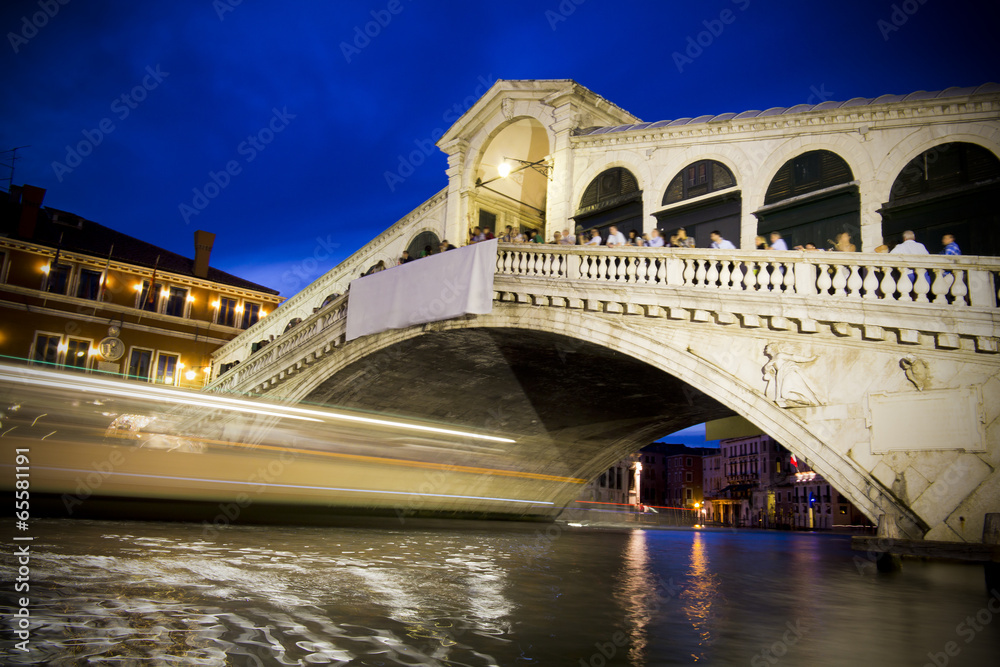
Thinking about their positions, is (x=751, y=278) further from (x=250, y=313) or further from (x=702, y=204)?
(x=250, y=313)

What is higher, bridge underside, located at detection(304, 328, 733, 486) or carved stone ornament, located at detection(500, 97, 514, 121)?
carved stone ornament, located at detection(500, 97, 514, 121)

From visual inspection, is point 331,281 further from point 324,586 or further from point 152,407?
point 324,586

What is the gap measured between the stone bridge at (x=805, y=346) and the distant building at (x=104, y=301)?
61.0 ft

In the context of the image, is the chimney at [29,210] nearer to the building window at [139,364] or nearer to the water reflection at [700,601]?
the building window at [139,364]

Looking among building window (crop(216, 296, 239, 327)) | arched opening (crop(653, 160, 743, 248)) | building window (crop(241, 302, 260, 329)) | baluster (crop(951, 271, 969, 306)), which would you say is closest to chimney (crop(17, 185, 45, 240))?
building window (crop(216, 296, 239, 327))

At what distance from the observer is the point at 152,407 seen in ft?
57.6

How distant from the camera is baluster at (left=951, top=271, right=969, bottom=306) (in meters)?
9.13

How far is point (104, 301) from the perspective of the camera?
30.8 m

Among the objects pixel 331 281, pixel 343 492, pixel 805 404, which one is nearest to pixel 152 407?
pixel 343 492

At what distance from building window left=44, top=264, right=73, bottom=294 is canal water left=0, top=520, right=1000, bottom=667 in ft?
83.2

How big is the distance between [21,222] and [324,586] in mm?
31581

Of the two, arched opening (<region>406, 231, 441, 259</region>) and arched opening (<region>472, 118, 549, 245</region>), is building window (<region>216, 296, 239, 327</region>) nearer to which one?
arched opening (<region>406, 231, 441, 259</region>)

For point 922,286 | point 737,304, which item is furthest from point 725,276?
point 922,286

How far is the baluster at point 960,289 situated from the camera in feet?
30.0
